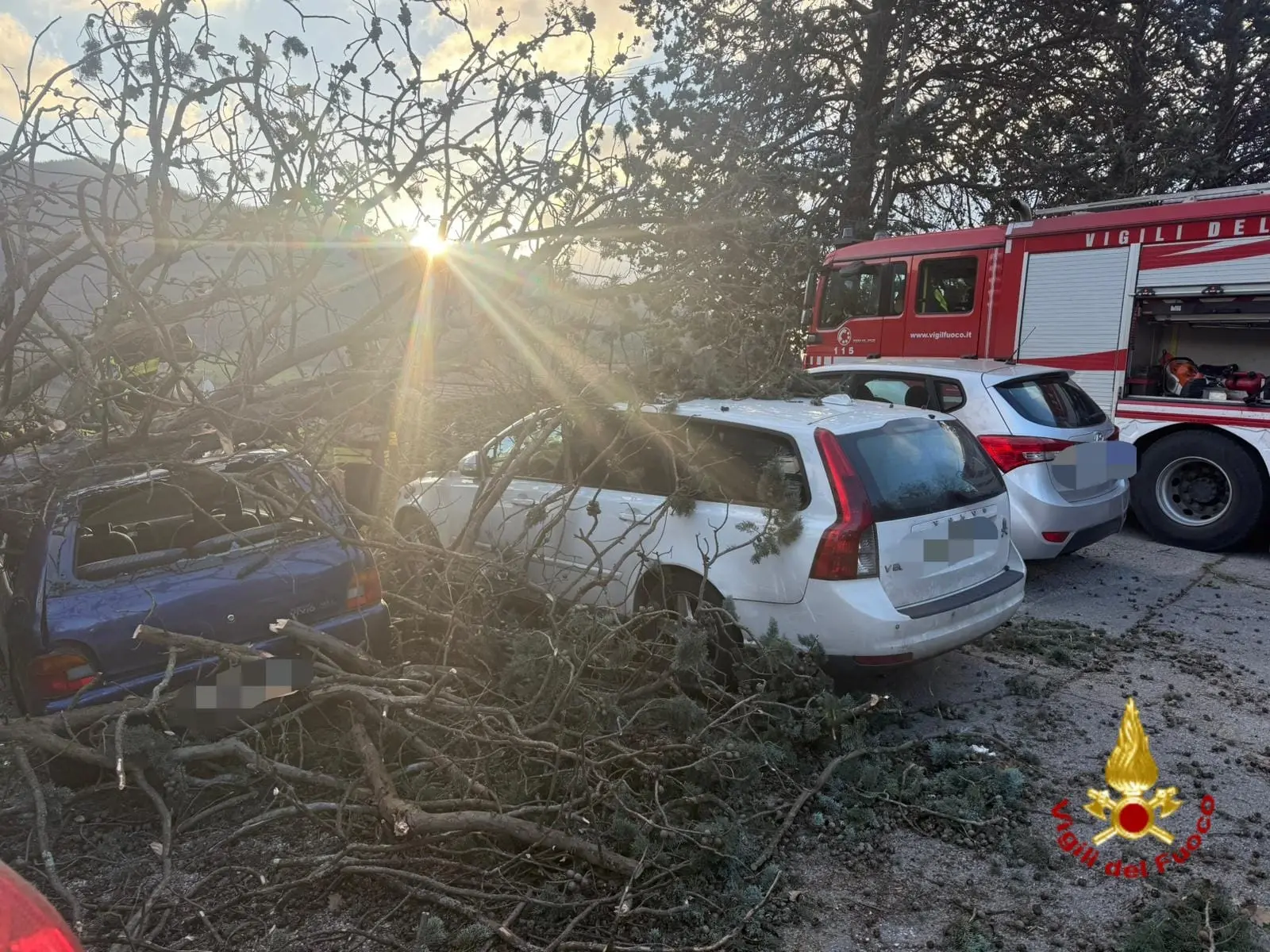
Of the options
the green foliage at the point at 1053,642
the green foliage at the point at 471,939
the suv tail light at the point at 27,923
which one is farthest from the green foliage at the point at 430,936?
the green foliage at the point at 1053,642

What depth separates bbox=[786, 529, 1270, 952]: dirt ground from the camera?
284 centimetres

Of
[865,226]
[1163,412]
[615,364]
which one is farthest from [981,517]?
[865,226]

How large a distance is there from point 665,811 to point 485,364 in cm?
296

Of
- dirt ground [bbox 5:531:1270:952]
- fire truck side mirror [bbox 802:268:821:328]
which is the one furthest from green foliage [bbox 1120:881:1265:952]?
fire truck side mirror [bbox 802:268:821:328]

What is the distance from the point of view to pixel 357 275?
525cm

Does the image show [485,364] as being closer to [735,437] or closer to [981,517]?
[735,437]

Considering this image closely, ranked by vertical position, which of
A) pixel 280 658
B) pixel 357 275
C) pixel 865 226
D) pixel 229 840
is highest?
pixel 865 226

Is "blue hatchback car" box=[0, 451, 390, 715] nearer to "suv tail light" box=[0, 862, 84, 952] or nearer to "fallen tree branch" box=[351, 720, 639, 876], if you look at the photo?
"fallen tree branch" box=[351, 720, 639, 876]

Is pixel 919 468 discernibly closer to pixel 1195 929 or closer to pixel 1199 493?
pixel 1195 929

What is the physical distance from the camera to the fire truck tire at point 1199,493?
24.2ft

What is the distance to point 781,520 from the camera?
4.09 m

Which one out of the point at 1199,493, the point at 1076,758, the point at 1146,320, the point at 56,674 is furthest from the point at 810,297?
the point at 56,674

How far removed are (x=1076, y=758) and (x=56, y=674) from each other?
4.22 metres

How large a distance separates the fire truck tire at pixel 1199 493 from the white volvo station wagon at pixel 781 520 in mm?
3957
